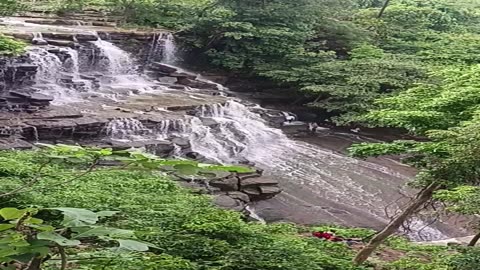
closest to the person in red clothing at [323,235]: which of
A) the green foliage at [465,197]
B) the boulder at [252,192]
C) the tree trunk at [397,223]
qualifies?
the tree trunk at [397,223]

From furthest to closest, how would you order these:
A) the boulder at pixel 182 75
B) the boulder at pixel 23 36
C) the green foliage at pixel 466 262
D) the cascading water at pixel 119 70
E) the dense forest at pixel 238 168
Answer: the boulder at pixel 182 75 < the cascading water at pixel 119 70 < the boulder at pixel 23 36 < the green foliage at pixel 466 262 < the dense forest at pixel 238 168

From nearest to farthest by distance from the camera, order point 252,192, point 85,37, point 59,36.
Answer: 1. point 252,192
2. point 59,36
3. point 85,37

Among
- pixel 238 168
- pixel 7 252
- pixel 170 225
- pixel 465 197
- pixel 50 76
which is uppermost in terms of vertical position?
pixel 238 168

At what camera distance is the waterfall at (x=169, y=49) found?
17.1 metres

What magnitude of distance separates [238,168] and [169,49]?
16334mm

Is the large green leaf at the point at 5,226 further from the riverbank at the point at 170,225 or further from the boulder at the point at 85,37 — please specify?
the boulder at the point at 85,37

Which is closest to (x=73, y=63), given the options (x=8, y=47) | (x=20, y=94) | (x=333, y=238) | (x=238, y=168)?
(x=20, y=94)

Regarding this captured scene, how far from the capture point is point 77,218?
44.1 inches

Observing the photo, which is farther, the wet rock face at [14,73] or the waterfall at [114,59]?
the waterfall at [114,59]

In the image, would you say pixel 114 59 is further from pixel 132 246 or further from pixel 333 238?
pixel 132 246

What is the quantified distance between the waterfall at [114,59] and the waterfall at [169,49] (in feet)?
4.08

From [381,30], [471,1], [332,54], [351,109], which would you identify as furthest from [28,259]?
[471,1]

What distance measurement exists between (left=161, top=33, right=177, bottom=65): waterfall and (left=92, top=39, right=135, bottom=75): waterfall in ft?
4.08

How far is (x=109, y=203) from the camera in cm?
457
